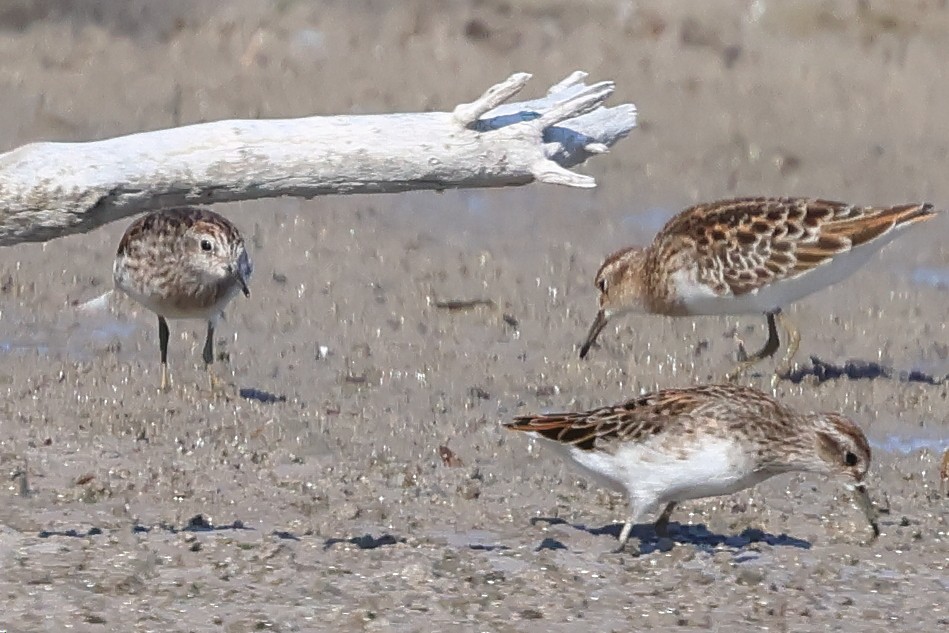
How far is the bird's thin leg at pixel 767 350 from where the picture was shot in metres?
10.3

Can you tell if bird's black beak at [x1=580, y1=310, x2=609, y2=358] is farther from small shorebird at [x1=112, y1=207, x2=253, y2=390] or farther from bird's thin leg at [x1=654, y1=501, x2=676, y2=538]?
bird's thin leg at [x1=654, y1=501, x2=676, y2=538]

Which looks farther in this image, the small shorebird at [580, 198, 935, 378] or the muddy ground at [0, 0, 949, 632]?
the small shorebird at [580, 198, 935, 378]

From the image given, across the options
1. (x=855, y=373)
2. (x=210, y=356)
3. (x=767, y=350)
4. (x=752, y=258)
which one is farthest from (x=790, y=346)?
(x=210, y=356)

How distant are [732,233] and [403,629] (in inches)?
164

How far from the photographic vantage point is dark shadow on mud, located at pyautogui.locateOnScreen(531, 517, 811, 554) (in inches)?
305

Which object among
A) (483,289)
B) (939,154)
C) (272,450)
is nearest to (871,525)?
(272,450)

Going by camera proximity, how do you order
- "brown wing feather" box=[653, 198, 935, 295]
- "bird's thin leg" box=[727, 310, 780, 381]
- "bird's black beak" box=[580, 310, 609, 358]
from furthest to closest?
"bird's black beak" box=[580, 310, 609, 358] → "bird's thin leg" box=[727, 310, 780, 381] → "brown wing feather" box=[653, 198, 935, 295]

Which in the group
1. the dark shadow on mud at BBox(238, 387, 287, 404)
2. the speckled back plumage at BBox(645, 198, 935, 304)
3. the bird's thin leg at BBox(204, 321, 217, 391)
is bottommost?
the dark shadow on mud at BBox(238, 387, 287, 404)

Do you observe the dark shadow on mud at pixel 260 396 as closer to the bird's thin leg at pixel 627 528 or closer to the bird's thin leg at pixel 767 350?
the bird's thin leg at pixel 767 350

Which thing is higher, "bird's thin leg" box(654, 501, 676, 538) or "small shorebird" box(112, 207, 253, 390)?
"small shorebird" box(112, 207, 253, 390)

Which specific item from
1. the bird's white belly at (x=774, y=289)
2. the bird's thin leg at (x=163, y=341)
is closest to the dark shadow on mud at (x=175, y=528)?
the bird's thin leg at (x=163, y=341)

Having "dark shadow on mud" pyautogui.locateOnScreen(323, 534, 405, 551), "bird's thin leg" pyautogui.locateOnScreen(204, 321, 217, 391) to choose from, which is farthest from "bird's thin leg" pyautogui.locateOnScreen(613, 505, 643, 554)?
"bird's thin leg" pyautogui.locateOnScreen(204, 321, 217, 391)

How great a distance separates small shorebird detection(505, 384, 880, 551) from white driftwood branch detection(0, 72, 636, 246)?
103 centimetres

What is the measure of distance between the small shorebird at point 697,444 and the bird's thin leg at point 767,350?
2625 mm
